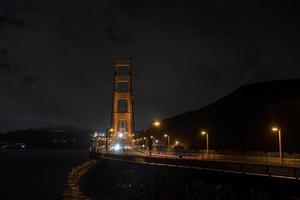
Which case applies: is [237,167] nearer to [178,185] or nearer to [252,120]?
[178,185]

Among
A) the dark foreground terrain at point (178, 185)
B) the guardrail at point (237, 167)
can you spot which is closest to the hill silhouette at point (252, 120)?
the dark foreground terrain at point (178, 185)

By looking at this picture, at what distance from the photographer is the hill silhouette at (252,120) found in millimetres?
103500

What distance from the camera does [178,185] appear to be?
108ft

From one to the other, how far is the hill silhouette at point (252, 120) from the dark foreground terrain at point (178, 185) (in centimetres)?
4973

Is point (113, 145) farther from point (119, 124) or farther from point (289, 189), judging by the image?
point (289, 189)

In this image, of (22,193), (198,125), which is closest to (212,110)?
(198,125)

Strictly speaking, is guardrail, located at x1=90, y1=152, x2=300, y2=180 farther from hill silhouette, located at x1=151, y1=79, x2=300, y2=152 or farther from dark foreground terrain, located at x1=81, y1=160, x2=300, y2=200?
hill silhouette, located at x1=151, y1=79, x2=300, y2=152

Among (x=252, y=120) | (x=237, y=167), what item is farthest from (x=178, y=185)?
(x=252, y=120)

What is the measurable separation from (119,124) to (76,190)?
68153mm

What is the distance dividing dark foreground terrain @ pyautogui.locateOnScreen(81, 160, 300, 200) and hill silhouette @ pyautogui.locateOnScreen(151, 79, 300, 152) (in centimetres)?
4973

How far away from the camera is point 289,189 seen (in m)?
23.1

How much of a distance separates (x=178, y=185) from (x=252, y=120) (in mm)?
108606

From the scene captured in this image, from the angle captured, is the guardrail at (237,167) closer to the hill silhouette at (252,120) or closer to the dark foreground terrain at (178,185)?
the dark foreground terrain at (178,185)

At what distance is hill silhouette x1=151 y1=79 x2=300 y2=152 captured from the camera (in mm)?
103500
